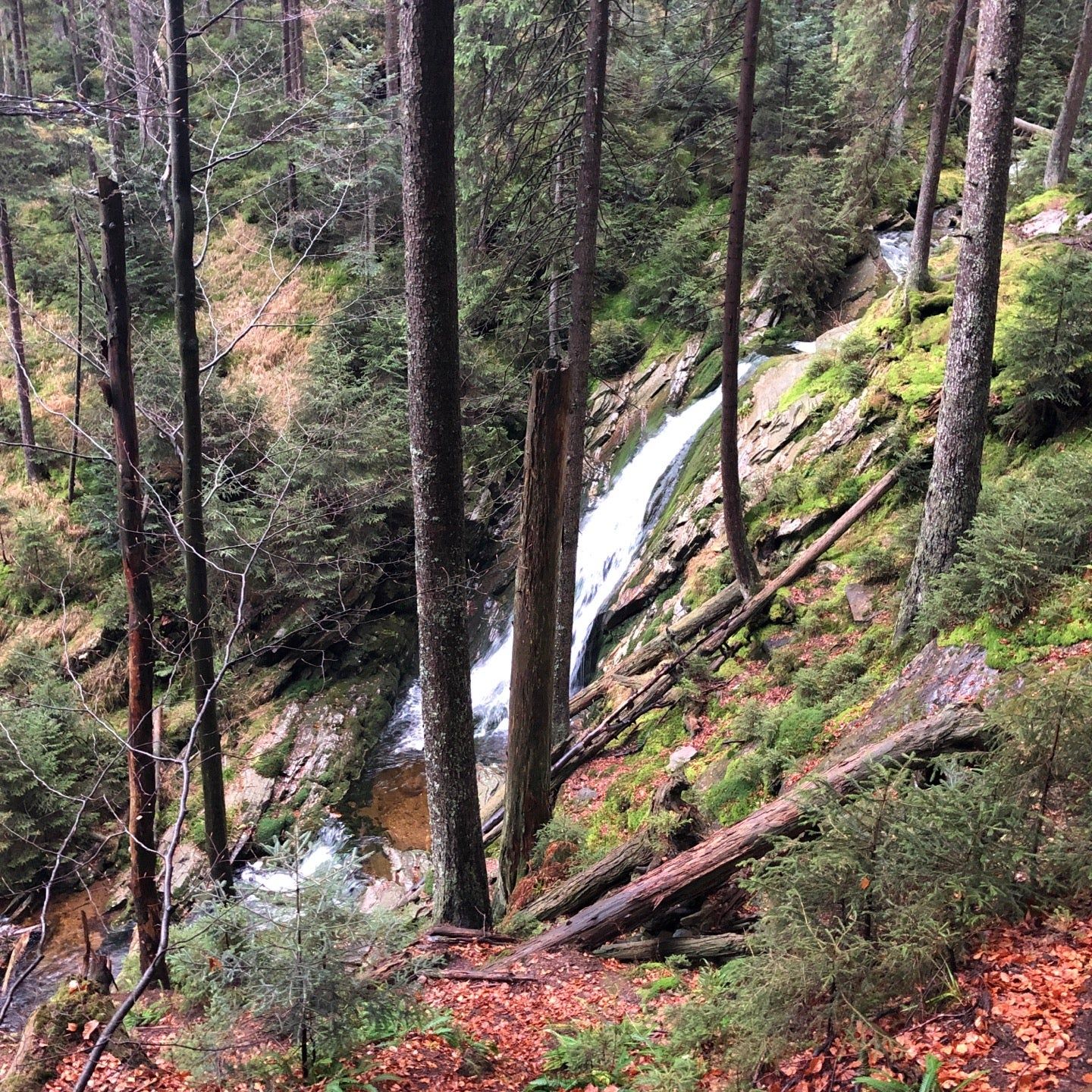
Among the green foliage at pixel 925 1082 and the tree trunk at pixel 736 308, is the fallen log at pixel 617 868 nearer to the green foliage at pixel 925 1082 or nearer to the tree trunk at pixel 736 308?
the green foliage at pixel 925 1082

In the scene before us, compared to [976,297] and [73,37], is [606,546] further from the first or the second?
[73,37]

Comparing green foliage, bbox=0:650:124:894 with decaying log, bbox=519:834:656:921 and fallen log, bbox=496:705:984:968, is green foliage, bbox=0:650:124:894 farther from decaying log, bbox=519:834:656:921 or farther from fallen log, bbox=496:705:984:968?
fallen log, bbox=496:705:984:968

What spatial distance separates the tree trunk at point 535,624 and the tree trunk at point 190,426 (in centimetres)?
258

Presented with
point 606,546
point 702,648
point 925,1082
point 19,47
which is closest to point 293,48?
point 19,47

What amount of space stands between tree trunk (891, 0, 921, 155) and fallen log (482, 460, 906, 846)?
6727 millimetres

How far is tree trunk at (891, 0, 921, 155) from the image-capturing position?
486 inches

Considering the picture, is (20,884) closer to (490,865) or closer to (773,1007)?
(490,865)

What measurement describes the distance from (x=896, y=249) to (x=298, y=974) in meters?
18.1

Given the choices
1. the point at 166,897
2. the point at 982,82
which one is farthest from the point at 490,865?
the point at 982,82

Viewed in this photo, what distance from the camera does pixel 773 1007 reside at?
11.0 feet

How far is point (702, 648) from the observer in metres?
10.6

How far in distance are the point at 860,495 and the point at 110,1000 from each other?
9.77m

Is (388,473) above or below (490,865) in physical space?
above

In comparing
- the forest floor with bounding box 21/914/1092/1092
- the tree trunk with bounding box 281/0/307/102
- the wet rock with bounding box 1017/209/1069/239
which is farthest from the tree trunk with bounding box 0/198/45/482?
the wet rock with bounding box 1017/209/1069/239
